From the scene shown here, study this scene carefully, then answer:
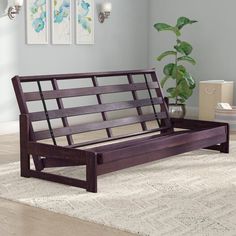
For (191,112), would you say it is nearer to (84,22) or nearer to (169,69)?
(169,69)

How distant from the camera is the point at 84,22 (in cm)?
731

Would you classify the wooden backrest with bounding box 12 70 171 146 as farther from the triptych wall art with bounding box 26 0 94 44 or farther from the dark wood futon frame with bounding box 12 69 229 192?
the triptych wall art with bounding box 26 0 94 44

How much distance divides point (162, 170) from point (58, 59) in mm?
2995

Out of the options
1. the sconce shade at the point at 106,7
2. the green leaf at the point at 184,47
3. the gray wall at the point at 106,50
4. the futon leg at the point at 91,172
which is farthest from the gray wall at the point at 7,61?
the futon leg at the point at 91,172

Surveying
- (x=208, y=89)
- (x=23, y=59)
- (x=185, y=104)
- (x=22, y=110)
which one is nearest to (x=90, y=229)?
(x=22, y=110)

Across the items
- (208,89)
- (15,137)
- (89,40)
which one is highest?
(89,40)

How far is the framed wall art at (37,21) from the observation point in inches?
262

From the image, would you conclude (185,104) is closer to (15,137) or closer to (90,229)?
(15,137)

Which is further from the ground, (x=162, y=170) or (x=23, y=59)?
(x=23, y=59)

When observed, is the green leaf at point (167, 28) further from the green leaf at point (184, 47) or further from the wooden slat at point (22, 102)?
the wooden slat at point (22, 102)

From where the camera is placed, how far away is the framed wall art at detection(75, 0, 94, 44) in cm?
722

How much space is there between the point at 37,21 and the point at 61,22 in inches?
14.9

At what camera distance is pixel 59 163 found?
416cm

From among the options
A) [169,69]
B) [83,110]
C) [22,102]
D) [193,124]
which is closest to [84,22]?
[169,69]
